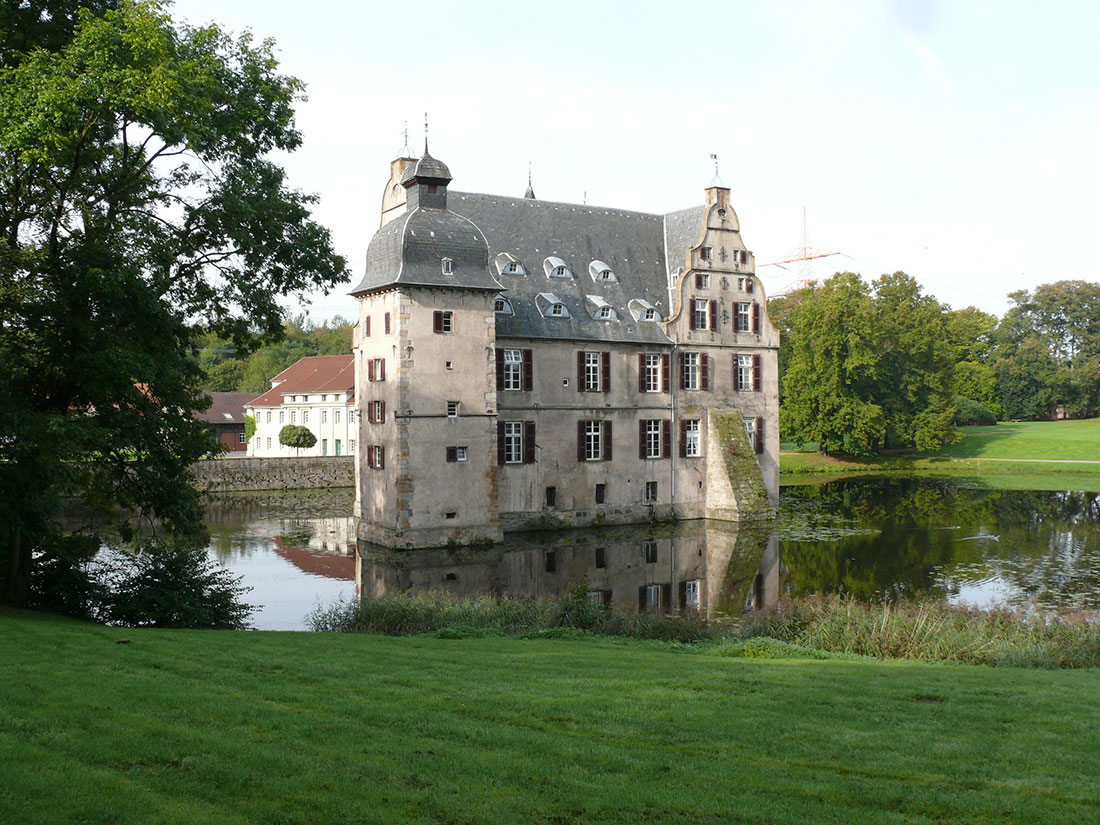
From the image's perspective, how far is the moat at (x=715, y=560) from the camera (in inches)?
849

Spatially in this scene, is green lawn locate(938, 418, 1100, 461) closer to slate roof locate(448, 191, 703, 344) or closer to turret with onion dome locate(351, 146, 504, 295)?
slate roof locate(448, 191, 703, 344)

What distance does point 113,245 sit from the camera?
577 inches

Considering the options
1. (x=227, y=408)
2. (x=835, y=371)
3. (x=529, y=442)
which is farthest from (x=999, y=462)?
(x=227, y=408)

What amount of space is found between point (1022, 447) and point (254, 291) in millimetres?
58346

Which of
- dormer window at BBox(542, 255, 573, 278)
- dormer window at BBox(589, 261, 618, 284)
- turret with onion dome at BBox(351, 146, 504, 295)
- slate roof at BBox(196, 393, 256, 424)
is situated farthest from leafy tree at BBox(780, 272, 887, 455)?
slate roof at BBox(196, 393, 256, 424)

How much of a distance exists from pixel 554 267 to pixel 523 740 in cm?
2654

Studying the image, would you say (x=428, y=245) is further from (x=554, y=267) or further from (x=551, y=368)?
(x=551, y=368)

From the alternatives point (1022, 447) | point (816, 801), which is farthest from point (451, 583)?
point (1022, 447)

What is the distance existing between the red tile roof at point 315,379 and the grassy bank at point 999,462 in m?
24.8

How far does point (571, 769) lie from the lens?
683cm

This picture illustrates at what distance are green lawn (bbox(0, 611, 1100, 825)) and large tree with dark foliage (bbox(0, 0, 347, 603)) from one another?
448 centimetres

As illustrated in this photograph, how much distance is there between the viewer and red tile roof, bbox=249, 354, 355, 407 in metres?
54.1

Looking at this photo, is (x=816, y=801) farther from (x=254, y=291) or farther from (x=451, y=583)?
(x=451, y=583)

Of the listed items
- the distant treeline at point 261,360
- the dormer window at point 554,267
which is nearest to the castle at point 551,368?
the dormer window at point 554,267
